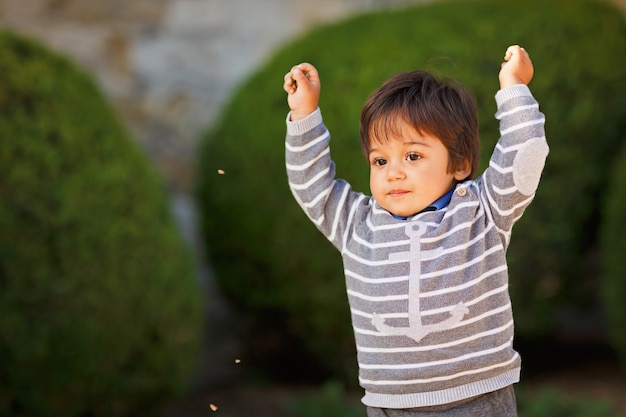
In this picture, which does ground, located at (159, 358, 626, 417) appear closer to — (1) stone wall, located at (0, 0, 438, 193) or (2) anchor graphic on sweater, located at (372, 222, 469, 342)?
(1) stone wall, located at (0, 0, 438, 193)

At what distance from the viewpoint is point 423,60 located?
4570 mm

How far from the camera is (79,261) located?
12.2 ft

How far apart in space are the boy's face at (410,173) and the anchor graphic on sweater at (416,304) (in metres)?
0.08

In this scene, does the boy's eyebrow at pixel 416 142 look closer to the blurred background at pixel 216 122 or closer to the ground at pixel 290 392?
the blurred background at pixel 216 122

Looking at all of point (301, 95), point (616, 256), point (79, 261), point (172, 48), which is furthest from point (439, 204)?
point (172, 48)

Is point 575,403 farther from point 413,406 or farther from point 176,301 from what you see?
point 413,406

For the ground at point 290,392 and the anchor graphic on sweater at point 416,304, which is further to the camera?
the ground at point 290,392

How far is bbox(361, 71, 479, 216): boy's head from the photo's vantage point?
7.31ft

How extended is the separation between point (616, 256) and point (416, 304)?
8.43ft

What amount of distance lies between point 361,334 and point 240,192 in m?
2.74

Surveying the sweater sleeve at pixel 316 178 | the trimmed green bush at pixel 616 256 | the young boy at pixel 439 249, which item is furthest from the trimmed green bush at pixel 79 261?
the trimmed green bush at pixel 616 256

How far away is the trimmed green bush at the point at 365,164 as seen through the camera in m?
4.61

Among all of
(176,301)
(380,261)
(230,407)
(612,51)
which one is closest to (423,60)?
(612,51)

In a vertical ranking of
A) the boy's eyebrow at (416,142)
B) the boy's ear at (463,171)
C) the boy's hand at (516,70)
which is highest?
the boy's hand at (516,70)
